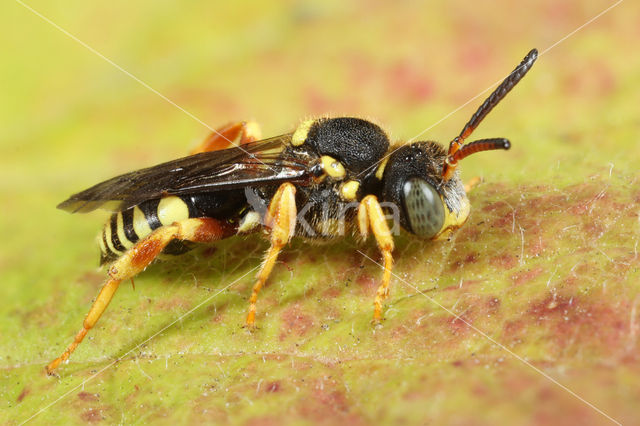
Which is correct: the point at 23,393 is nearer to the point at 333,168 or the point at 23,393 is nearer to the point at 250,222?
the point at 250,222

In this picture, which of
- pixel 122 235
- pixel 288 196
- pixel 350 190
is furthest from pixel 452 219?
pixel 122 235

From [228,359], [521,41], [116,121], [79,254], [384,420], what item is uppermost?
[116,121]

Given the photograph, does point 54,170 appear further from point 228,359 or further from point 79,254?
point 228,359

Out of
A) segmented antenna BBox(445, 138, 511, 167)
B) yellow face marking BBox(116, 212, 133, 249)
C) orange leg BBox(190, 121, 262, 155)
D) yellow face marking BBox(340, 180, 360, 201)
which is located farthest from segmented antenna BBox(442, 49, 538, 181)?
yellow face marking BBox(116, 212, 133, 249)

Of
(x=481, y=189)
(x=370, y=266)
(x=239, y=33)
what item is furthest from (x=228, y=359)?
(x=239, y=33)

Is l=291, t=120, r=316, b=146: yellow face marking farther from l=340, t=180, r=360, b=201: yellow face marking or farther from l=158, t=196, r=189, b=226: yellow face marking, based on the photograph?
l=158, t=196, r=189, b=226: yellow face marking

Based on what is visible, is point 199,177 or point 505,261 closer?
point 505,261
